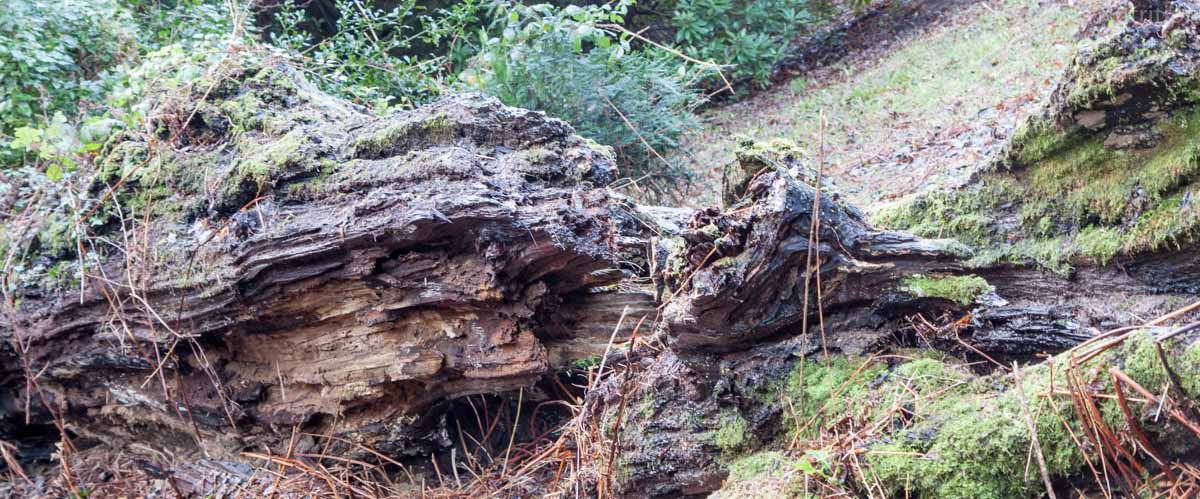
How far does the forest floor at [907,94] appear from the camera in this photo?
24.8ft

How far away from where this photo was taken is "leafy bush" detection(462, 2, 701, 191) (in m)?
6.91

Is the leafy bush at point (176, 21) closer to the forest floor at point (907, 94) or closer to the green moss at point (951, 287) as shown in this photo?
the forest floor at point (907, 94)

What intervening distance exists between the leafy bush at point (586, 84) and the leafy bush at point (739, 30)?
466 centimetres

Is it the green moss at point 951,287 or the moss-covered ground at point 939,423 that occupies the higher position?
the green moss at point 951,287

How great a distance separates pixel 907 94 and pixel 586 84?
5006mm

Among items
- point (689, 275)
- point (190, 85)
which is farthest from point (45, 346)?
point (689, 275)

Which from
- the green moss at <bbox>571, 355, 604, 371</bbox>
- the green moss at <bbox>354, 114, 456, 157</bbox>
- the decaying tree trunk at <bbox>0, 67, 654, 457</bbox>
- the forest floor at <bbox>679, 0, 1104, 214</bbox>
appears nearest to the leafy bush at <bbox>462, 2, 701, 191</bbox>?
the forest floor at <bbox>679, 0, 1104, 214</bbox>

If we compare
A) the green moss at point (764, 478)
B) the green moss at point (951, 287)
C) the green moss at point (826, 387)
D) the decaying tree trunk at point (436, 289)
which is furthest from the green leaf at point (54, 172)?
the green moss at point (951, 287)

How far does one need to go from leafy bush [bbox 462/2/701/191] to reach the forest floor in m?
0.89

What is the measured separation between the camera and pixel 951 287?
2846mm

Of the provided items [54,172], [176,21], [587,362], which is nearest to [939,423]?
[587,362]

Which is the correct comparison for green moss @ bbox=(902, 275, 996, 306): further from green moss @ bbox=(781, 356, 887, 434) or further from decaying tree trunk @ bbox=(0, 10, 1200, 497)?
green moss @ bbox=(781, 356, 887, 434)

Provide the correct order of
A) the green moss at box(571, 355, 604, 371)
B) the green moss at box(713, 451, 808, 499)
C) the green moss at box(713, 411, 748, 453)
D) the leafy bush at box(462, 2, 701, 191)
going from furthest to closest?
the leafy bush at box(462, 2, 701, 191) < the green moss at box(571, 355, 604, 371) < the green moss at box(713, 411, 748, 453) < the green moss at box(713, 451, 808, 499)

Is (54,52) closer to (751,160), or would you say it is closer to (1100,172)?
(751,160)
